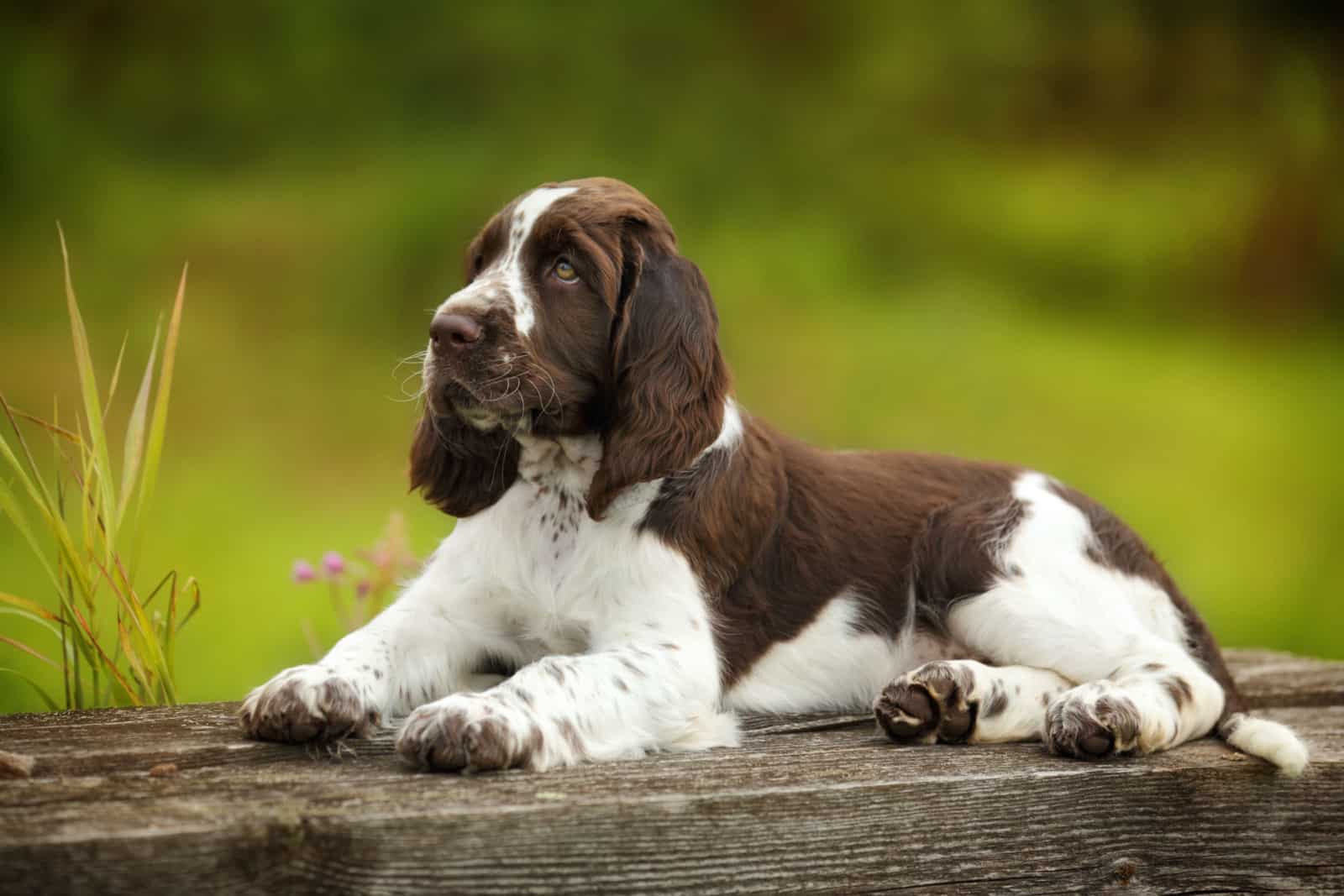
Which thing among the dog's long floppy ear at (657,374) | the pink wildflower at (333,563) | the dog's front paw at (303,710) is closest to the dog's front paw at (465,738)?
the dog's front paw at (303,710)

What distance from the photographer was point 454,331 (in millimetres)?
3123

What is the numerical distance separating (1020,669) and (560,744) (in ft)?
4.35

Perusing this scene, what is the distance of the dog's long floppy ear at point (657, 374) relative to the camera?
10.9ft

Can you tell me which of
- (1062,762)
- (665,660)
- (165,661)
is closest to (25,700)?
(165,661)

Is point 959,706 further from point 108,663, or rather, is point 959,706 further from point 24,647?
point 24,647


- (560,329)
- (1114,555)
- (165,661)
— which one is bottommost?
(165,661)

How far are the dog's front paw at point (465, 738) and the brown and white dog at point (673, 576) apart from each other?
2 centimetres

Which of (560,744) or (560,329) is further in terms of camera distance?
(560,329)

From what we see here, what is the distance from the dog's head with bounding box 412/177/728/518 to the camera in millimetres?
3199

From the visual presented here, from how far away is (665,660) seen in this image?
3281mm

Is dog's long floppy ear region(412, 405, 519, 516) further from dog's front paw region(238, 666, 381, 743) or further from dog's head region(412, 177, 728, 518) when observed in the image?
dog's front paw region(238, 666, 381, 743)

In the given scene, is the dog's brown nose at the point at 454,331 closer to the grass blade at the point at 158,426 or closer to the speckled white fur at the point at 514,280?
the speckled white fur at the point at 514,280

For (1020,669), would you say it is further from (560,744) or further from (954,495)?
(560,744)

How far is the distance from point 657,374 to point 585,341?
0.64 feet
